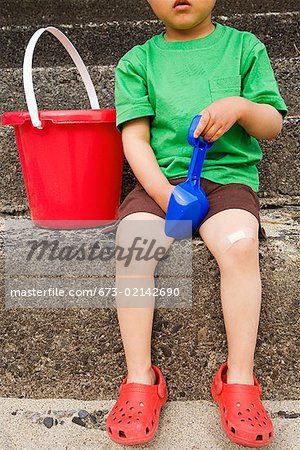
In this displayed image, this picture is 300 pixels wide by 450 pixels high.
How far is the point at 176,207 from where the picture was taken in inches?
44.4

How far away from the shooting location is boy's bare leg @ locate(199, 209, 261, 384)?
1.08 m

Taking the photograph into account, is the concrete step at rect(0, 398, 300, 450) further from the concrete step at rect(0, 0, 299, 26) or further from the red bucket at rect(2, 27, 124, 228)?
the concrete step at rect(0, 0, 299, 26)

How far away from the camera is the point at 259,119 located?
1.23 metres

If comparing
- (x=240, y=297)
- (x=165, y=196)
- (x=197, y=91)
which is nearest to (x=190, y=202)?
(x=165, y=196)

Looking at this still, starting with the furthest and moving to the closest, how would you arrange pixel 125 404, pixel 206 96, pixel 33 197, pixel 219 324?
pixel 33 197
pixel 206 96
pixel 219 324
pixel 125 404

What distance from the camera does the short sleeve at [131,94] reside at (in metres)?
1.30

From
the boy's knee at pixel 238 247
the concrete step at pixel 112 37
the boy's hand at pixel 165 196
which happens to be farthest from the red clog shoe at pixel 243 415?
the concrete step at pixel 112 37

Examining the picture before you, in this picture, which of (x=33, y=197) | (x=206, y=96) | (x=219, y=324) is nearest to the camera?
(x=219, y=324)

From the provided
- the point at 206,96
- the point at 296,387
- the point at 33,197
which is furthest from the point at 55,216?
the point at 296,387

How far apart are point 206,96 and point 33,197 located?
19.1 inches

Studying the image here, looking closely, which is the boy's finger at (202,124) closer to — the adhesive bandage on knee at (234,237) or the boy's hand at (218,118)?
the boy's hand at (218,118)

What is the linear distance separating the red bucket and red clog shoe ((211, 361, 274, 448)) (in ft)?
1.79

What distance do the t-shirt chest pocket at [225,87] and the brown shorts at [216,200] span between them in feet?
0.67

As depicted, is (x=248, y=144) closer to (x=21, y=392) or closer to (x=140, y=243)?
(x=140, y=243)
